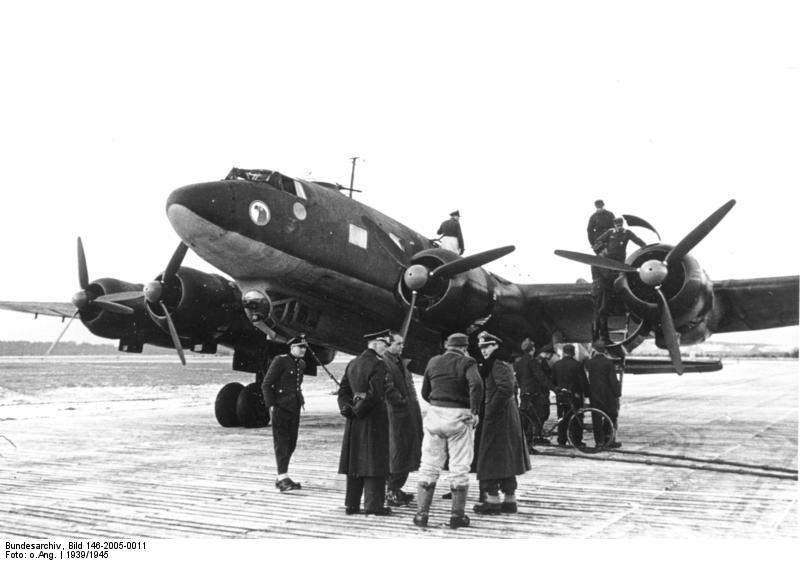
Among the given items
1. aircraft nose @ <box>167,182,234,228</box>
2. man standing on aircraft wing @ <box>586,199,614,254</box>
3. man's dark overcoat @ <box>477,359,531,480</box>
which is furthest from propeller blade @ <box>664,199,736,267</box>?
aircraft nose @ <box>167,182,234,228</box>

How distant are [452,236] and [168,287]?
587 cm

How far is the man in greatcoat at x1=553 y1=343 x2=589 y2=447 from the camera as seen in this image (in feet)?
40.6

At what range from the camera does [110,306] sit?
15688 mm

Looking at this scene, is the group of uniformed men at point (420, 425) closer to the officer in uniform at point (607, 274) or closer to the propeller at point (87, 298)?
the officer in uniform at point (607, 274)

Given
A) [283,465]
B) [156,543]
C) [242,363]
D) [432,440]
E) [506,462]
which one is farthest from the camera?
[242,363]

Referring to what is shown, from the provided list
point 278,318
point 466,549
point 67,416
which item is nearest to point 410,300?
point 278,318

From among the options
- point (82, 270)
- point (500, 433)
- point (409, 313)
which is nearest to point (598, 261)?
point (409, 313)

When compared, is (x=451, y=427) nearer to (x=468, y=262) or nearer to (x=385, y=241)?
(x=468, y=262)

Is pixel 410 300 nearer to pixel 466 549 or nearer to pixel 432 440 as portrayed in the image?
pixel 432 440

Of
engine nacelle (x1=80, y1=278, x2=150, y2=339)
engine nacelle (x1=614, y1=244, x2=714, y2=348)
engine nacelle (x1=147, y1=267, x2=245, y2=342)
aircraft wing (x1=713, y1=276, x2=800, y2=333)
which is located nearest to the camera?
engine nacelle (x1=614, y1=244, x2=714, y2=348)

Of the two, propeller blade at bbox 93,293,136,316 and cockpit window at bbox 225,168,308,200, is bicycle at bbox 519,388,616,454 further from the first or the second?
propeller blade at bbox 93,293,136,316

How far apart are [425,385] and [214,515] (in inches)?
88.1

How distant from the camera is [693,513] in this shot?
6797 millimetres

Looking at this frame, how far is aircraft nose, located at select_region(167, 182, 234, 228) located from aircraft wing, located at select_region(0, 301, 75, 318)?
27.2 feet
